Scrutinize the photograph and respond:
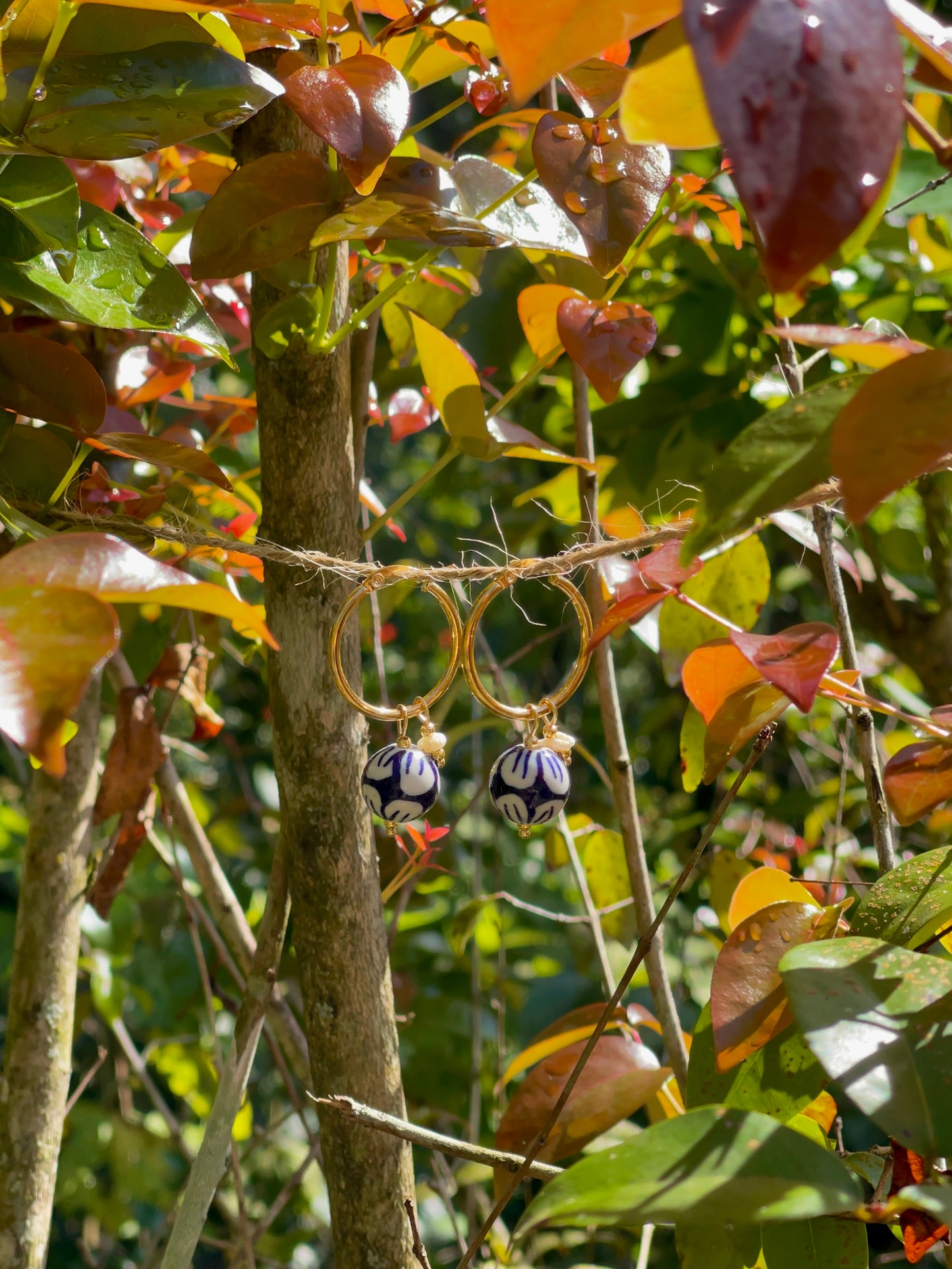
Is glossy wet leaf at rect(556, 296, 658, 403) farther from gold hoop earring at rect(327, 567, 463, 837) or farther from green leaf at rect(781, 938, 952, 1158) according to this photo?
green leaf at rect(781, 938, 952, 1158)

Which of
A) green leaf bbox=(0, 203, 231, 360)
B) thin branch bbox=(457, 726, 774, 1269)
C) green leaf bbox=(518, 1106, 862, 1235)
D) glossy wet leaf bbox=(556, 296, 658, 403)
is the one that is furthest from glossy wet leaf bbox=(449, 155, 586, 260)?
green leaf bbox=(518, 1106, 862, 1235)

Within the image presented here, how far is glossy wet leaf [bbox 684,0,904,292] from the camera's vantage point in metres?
0.21

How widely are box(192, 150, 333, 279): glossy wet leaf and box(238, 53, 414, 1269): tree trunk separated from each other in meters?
0.06

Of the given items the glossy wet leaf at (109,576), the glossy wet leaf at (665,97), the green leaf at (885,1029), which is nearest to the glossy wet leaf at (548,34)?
the glossy wet leaf at (665,97)

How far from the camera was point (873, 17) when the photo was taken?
0.74 ft

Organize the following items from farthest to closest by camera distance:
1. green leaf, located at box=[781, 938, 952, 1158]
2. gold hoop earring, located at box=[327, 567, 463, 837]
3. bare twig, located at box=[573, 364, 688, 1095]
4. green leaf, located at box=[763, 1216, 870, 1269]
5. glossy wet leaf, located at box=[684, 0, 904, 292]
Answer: bare twig, located at box=[573, 364, 688, 1095] → gold hoop earring, located at box=[327, 567, 463, 837] → green leaf, located at box=[763, 1216, 870, 1269] → green leaf, located at box=[781, 938, 952, 1158] → glossy wet leaf, located at box=[684, 0, 904, 292]

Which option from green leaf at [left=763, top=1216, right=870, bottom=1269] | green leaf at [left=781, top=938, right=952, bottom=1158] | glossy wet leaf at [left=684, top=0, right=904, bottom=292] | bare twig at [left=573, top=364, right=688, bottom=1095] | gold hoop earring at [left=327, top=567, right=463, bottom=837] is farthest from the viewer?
bare twig at [left=573, top=364, right=688, bottom=1095]

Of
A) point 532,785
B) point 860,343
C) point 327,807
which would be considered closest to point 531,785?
point 532,785

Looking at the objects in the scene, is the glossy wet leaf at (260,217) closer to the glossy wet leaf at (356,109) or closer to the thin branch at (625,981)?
the glossy wet leaf at (356,109)

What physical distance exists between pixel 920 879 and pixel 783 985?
0.07 meters

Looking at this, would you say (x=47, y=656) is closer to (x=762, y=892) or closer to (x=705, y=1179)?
(x=705, y=1179)

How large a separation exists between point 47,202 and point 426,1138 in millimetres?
383

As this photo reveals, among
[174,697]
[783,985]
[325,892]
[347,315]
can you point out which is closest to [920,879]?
[783,985]

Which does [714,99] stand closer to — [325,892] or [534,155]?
[534,155]
